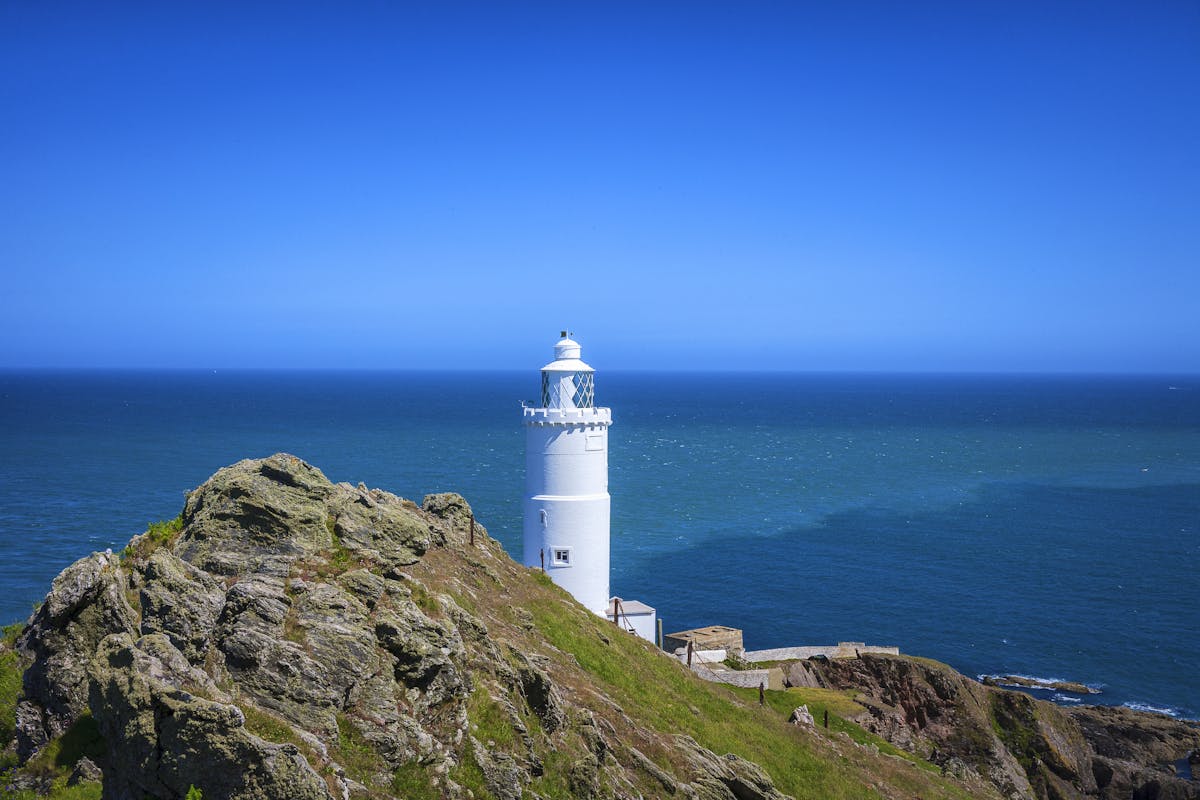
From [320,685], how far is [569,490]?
24.8 metres

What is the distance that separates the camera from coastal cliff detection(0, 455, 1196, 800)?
43.5ft

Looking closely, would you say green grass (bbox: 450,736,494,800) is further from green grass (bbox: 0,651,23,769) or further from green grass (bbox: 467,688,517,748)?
green grass (bbox: 0,651,23,769)

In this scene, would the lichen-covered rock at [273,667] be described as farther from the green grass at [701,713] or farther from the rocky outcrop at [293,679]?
the green grass at [701,713]

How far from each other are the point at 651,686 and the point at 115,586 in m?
15.1

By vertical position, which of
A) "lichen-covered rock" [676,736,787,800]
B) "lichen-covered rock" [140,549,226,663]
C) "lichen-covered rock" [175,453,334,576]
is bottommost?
"lichen-covered rock" [676,736,787,800]

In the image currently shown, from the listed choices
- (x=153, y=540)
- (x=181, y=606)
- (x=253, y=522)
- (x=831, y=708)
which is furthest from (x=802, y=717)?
(x=181, y=606)

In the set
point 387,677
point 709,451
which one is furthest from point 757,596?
point 709,451

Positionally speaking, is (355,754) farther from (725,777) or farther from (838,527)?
(838,527)

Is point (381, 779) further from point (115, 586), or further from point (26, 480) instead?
point (26, 480)

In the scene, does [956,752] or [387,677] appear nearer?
[387,677]

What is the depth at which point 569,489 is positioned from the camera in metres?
39.6

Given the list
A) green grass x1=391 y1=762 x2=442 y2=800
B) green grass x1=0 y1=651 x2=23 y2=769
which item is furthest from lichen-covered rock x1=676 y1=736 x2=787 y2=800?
green grass x1=0 y1=651 x2=23 y2=769

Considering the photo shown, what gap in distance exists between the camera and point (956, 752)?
44156mm

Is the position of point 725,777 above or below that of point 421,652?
below
